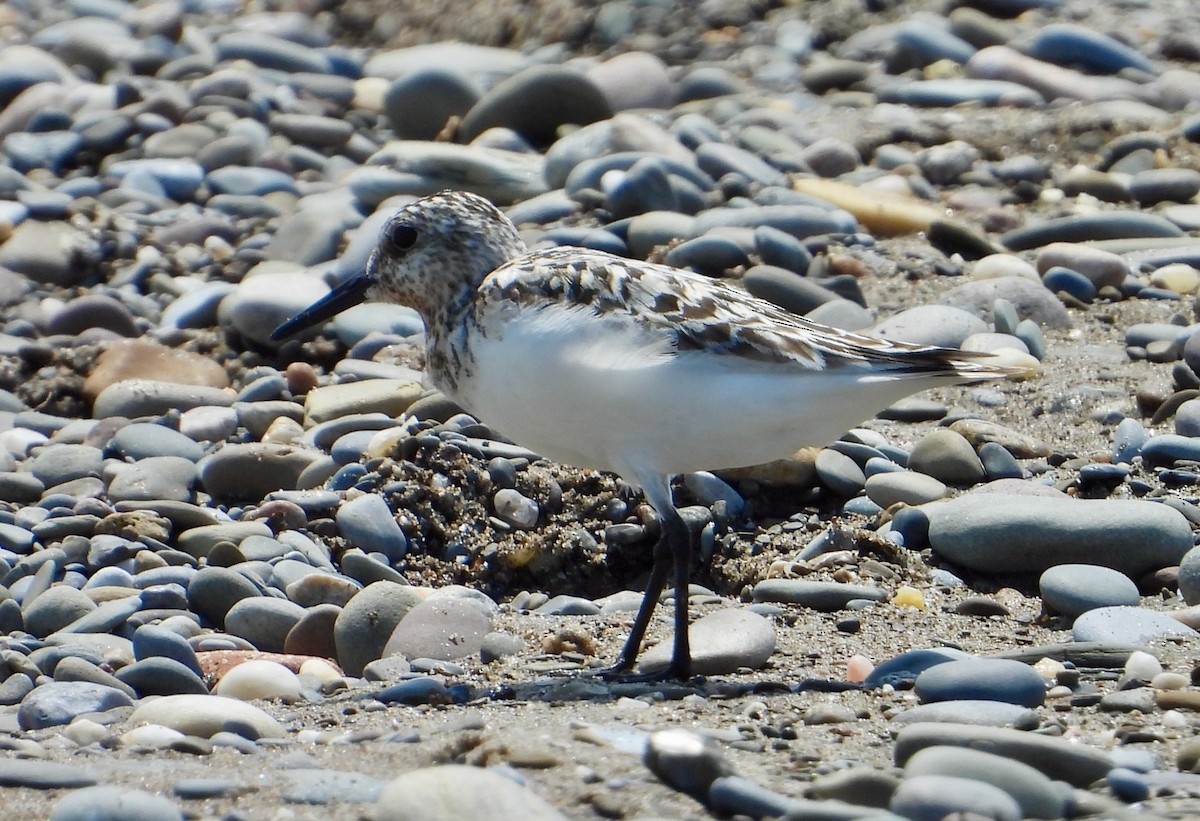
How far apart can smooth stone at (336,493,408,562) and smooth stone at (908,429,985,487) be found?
1977 millimetres

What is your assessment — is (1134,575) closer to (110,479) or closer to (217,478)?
(217,478)

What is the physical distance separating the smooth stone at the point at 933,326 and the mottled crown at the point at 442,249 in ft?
6.99

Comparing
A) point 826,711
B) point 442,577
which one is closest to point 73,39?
point 442,577

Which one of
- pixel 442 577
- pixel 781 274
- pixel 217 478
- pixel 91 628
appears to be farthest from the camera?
pixel 781 274

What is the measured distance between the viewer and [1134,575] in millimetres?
5301

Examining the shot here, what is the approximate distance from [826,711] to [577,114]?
21.7 feet

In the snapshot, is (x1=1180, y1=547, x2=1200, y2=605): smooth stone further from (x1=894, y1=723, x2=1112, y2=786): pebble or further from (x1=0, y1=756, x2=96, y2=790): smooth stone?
(x1=0, y1=756, x2=96, y2=790): smooth stone

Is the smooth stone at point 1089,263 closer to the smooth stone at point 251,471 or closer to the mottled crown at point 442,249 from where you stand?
the mottled crown at point 442,249

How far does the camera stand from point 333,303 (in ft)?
18.9

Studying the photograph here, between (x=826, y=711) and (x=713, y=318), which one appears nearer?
(x=826, y=711)

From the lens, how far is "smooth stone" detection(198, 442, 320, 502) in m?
6.36

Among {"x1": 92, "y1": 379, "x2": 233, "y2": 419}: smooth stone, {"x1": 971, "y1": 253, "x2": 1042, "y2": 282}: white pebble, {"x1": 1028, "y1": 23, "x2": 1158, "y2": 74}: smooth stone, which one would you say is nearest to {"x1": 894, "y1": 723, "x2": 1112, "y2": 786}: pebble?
{"x1": 92, "y1": 379, "x2": 233, "y2": 419}: smooth stone

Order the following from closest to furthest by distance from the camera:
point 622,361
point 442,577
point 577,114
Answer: point 622,361 < point 442,577 < point 577,114

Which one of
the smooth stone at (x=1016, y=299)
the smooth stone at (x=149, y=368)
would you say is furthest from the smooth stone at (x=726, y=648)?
the smooth stone at (x=149, y=368)
